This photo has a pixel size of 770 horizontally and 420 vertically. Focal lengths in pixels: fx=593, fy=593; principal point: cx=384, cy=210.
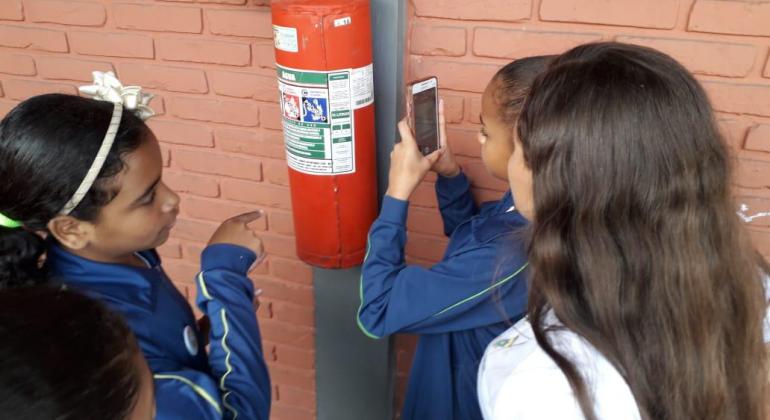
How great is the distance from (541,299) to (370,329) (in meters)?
0.41

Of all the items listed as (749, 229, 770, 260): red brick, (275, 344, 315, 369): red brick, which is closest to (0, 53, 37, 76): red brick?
(275, 344, 315, 369): red brick

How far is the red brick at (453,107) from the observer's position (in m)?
Answer: 1.44

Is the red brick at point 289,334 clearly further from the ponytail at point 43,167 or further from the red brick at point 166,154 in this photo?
the ponytail at point 43,167

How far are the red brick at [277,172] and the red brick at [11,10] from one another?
2.76 ft

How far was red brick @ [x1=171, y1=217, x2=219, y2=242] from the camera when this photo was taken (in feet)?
6.35

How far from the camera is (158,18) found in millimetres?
1608

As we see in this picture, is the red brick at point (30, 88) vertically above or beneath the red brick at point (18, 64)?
beneath

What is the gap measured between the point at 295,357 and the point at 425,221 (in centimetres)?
80

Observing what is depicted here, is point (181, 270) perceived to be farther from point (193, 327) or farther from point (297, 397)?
point (193, 327)

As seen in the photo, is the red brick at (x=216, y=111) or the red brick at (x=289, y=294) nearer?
the red brick at (x=216, y=111)

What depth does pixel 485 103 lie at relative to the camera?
1171mm

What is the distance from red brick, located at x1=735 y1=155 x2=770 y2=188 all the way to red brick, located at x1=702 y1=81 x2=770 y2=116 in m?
0.12

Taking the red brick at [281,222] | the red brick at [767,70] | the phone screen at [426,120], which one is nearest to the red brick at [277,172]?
the red brick at [281,222]

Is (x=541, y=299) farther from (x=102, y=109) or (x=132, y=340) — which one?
(x=102, y=109)
